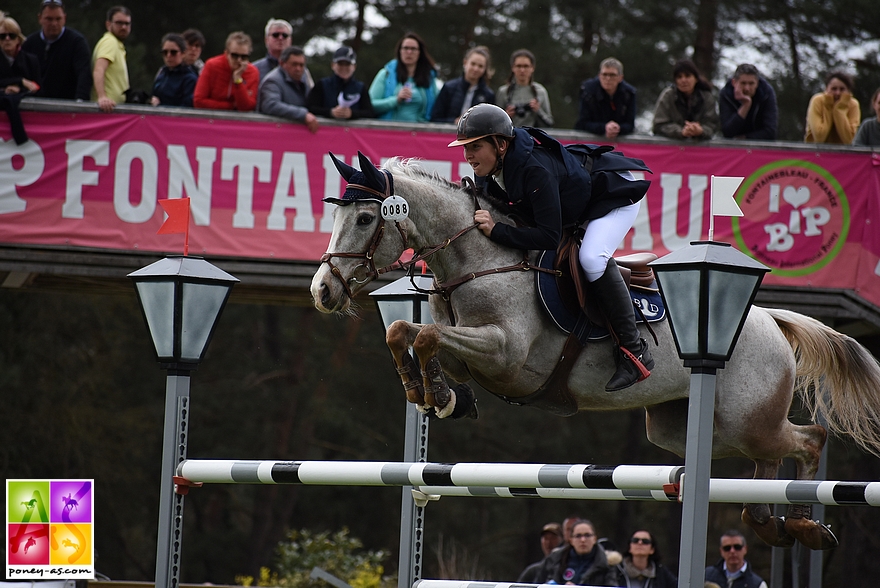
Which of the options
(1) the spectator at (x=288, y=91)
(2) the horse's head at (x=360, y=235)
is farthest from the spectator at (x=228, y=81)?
(2) the horse's head at (x=360, y=235)

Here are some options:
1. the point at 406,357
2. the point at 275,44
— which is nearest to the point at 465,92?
the point at 275,44

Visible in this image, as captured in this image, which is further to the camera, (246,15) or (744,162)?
(246,15)

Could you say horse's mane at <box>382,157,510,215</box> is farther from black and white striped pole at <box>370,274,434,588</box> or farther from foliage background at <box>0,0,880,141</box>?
foliage background at <box>0,0,880,141</box>

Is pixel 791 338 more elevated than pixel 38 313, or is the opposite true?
pixel 791 338

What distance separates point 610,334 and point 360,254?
4.23 ft

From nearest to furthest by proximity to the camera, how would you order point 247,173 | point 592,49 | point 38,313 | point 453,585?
1. point 453,585
2. point 247,173
3. point 38,313
4. point 592,49

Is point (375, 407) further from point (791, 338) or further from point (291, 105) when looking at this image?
point (791, 338)

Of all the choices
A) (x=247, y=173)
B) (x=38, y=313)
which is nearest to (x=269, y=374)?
(x=38, y=313)

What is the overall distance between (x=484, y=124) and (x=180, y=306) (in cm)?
178

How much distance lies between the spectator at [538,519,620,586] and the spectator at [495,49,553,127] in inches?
143

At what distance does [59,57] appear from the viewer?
972 centimetres

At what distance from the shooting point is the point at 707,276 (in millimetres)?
4145

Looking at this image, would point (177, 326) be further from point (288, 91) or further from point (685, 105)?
point (685, 105)

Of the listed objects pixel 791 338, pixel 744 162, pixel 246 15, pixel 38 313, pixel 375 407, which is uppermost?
pixel 246 15
